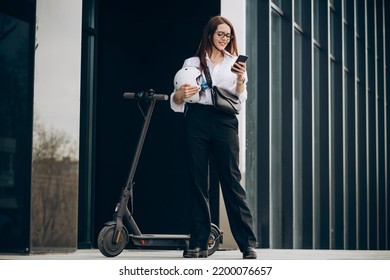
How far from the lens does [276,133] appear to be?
15.4m

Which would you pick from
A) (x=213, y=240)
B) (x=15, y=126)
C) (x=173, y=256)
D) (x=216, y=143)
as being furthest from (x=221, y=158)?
(x=15, y=126)

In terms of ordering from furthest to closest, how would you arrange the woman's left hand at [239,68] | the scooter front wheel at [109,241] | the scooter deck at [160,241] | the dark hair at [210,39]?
1. the scooter deck at [160,241]
2. the scooter front wheel at [109,241]
3. the dark hair at [210,39]
4. the woman's left hand at [239,68]

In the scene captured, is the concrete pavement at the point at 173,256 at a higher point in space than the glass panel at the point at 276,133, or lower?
lower

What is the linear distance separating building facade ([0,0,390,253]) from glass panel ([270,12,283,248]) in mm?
33

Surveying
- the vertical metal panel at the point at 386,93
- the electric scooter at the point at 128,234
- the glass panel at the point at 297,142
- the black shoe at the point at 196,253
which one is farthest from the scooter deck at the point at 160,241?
the vertical metal panel at the point at 386,93

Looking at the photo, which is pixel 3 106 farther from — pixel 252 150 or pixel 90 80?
pixel 252 150

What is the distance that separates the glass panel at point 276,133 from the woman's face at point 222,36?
7.35 metres

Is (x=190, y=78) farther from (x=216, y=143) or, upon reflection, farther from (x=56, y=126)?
(x=56, y=126)

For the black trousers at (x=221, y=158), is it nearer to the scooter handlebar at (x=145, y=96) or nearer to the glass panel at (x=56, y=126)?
the scooter handlebar at (x=145, y=96)

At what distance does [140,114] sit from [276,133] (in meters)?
4.49

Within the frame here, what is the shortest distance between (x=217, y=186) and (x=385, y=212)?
616 inches

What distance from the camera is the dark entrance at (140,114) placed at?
1127 centimetres

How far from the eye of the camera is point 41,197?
914 cm
